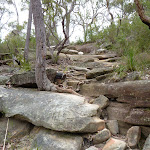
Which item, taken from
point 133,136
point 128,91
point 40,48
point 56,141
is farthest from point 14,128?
point 128,91

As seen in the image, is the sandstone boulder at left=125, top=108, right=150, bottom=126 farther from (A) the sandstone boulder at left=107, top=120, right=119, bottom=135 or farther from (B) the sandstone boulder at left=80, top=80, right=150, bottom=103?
(A) the sandstone boulder at left=107, top=120, right=119, bottom=135

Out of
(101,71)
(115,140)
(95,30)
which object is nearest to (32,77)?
(101,71)

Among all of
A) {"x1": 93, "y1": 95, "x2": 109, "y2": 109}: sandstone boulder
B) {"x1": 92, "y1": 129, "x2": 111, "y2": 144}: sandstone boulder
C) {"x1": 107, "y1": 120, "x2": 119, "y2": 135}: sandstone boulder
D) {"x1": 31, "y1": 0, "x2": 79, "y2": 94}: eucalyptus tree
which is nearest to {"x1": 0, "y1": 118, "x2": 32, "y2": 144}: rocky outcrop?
{"x1": 31, "y1": 0, "x2": 79, "y2": 94}: eucalyptus tree

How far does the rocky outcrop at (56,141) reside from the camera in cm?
234

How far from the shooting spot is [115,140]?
7.66ft

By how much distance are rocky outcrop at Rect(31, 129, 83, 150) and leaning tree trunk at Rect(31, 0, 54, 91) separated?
1109mm

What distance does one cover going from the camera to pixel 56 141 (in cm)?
244

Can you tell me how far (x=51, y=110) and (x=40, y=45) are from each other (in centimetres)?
137

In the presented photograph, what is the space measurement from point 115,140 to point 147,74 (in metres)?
1.50

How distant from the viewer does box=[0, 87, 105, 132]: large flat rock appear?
253 cm

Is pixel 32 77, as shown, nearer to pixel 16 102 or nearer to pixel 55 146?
pixel 16 102

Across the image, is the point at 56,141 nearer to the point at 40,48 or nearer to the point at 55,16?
the point at 40,48

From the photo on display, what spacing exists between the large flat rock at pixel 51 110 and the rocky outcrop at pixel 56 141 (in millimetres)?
130

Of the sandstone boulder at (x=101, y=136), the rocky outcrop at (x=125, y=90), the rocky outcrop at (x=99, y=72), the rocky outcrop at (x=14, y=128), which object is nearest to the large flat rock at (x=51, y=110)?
the sandstone boulder at (x=101, y=136)
